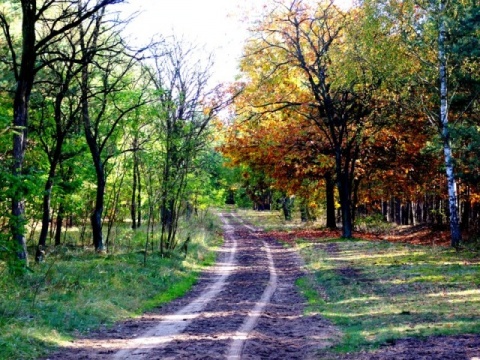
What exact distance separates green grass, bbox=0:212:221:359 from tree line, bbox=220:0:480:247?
458 inches

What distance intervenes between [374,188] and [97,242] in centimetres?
2496

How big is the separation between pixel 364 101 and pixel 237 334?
2067cm

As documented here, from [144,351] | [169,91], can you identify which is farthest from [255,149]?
[144,351]

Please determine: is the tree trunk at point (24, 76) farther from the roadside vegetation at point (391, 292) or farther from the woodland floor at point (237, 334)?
the roadside vegetation at point (391, 292)

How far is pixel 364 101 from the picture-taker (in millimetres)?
28375

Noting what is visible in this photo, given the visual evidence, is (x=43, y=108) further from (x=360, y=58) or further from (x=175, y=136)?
(x=360, y=58)

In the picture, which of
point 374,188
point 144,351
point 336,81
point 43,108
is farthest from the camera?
point 374,188

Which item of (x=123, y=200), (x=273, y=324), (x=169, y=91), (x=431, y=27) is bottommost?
(x=273, y=324)

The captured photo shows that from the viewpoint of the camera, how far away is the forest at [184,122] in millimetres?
14406

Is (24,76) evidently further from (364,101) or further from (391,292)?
(364,101)

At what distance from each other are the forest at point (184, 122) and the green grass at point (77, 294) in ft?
0.29

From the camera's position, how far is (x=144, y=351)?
8953mm

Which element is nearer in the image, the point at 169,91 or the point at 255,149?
the point at 169,91

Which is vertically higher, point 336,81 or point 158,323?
point 336,81
